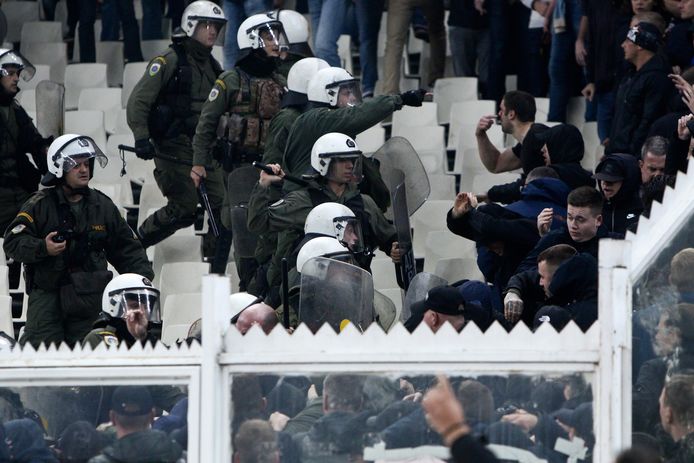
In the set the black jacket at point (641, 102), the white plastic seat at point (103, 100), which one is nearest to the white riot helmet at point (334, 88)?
the black jacket at point (641, 102)

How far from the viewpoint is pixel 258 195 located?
1076 cm

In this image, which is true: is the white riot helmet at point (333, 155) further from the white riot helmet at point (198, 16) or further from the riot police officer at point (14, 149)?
the riot police officer at point (14, 149)

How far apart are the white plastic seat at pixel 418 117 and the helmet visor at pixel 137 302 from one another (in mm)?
4088

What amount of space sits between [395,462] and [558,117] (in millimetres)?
6751

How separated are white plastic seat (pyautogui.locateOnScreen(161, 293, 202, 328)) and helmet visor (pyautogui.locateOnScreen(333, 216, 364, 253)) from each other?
159 centimetres

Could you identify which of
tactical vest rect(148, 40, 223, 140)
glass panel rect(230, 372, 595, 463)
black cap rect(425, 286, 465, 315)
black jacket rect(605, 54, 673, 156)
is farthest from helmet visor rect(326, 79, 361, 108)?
glass panel rect(230, 372, 595, 463)

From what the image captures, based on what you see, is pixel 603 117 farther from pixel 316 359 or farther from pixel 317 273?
pixel 316 359

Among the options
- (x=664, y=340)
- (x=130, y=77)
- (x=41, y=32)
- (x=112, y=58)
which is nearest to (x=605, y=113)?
(x=130, y=77)

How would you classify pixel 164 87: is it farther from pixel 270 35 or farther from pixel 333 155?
pixel 333 155

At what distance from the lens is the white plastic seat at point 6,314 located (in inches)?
442

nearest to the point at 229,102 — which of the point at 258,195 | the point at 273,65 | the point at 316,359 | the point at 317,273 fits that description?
the point at 273,65

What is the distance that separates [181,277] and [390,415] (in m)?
5.19

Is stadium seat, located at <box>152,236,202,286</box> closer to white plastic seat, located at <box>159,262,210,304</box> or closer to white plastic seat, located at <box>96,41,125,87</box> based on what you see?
white plastic seat, located at <box>159,262,210,304</box>

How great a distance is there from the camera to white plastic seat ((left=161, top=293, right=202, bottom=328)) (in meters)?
11.3
